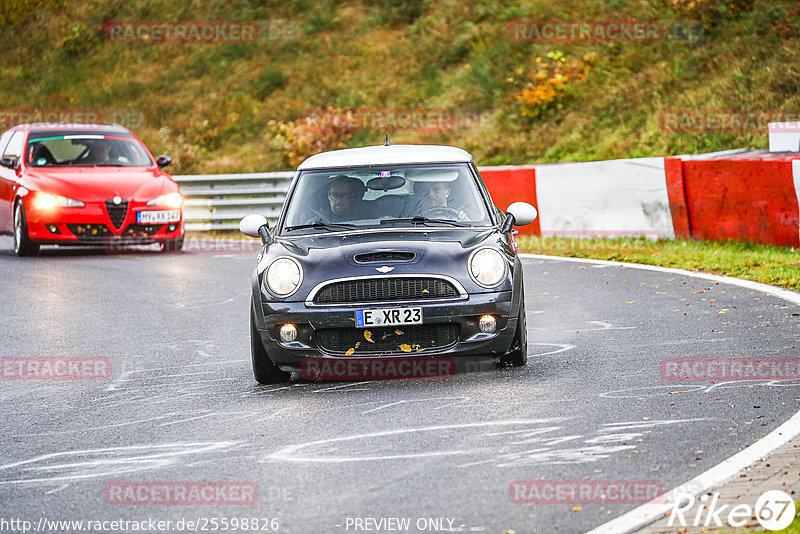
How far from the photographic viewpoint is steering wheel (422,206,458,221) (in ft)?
29.5

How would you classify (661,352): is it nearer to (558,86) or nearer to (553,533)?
(553,533)

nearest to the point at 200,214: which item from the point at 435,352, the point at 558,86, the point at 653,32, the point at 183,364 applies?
the point at 558,86

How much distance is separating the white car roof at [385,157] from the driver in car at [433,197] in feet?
0.67

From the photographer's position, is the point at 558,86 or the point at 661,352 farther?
the point at 558,86

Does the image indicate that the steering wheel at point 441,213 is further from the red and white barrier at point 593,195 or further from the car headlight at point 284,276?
the red and white barrier at point 593,195

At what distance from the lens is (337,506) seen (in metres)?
5.39

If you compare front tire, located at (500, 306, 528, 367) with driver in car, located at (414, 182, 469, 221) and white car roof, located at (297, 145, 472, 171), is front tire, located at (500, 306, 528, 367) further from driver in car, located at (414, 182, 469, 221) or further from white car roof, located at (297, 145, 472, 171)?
white car roof, located at (297, 145, 472, 171)

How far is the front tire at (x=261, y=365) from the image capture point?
8.28 m

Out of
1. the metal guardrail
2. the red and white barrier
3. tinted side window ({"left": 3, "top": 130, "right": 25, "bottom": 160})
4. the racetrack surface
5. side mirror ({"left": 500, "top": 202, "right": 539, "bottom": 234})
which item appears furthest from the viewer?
the metal guardrail

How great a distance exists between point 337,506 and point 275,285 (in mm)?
3010

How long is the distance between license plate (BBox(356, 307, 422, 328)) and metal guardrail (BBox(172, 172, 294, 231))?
48.4ft

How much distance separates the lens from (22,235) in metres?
17.7

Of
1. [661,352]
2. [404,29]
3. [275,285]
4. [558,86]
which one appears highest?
[404,29]

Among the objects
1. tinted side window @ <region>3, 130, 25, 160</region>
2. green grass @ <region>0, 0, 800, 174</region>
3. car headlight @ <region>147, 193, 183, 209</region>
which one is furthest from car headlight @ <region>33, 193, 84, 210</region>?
green grass @ <region>0, 0, 800, 174</region>
